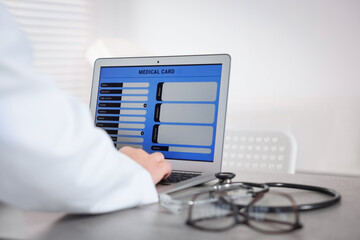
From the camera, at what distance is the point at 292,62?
2.45m

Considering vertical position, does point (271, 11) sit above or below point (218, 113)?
above

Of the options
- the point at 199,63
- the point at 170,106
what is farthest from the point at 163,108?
the point at 199,63

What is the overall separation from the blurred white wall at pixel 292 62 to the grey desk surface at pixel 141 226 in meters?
1.83

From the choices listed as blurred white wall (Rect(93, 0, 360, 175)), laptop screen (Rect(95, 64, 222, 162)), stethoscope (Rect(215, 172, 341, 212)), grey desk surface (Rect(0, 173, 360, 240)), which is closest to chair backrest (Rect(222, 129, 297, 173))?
laptop screen (Rect(95, 64, 222, 162))

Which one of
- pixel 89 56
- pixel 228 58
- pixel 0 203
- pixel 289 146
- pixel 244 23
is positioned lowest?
pixel 0 203

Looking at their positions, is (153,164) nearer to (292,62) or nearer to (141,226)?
(141,226)

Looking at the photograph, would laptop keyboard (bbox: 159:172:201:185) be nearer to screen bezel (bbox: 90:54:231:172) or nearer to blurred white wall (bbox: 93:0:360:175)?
screen bezel (bbox: 90:54:231:172)

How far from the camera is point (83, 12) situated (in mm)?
2838

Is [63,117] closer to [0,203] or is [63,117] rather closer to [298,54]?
[0,203]

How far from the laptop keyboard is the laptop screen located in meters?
0.05

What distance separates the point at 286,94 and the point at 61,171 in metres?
2.16

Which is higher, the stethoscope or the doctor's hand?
the doctor's hand

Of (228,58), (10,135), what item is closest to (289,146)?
(228,58)

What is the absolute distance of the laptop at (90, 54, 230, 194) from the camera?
0.90m
